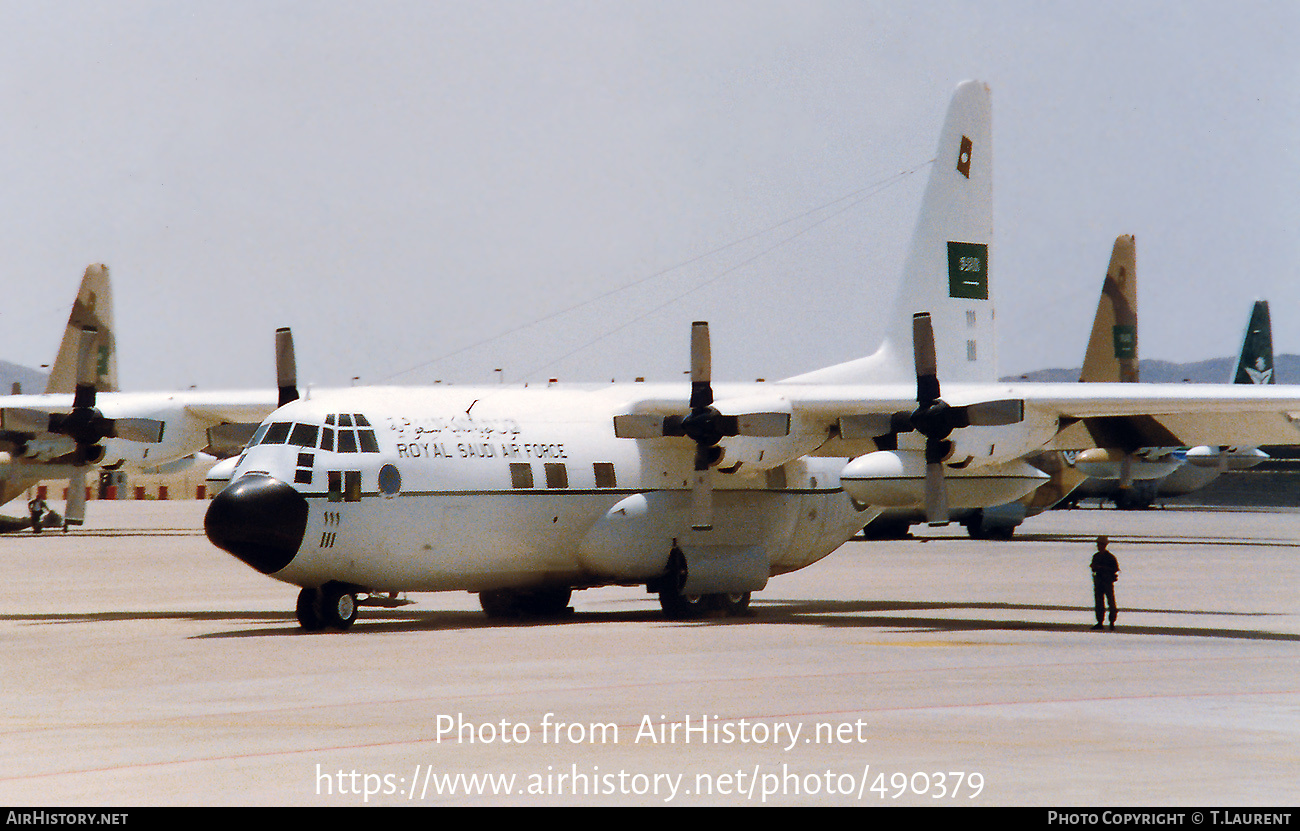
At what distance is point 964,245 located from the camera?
2955 cm

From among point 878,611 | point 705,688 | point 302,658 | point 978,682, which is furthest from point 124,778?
point 878,611

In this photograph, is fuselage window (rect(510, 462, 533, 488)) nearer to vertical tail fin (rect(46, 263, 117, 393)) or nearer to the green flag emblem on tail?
vertical tail fin (rect(46, 263, 117, 393))

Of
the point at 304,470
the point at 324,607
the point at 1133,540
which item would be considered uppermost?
the point at 304,470

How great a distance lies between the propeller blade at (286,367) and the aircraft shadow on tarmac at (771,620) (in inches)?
146

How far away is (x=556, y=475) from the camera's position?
24.1 m

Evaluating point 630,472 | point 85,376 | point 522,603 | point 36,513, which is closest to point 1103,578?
point 630,472

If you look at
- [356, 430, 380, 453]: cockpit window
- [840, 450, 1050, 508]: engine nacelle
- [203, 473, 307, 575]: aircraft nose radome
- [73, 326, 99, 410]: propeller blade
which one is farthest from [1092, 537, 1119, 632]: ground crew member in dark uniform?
[73, 326, 99, 410]: propeller blade

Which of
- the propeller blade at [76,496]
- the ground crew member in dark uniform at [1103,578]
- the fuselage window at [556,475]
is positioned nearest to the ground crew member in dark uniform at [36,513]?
the propeller blade at [76,496]

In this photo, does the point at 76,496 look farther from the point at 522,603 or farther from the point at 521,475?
the point at 521,475

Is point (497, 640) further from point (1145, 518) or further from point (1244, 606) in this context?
point (1145, 518)

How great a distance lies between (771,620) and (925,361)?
4.87 meters

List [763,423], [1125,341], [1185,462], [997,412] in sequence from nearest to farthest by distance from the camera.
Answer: [997,412]
[763,423]
[1125,341]
[1185,462]

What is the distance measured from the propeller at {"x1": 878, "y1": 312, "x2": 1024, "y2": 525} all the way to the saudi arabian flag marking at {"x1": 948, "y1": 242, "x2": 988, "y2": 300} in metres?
5.88

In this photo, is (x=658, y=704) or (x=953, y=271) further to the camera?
(x=953, y=271)
